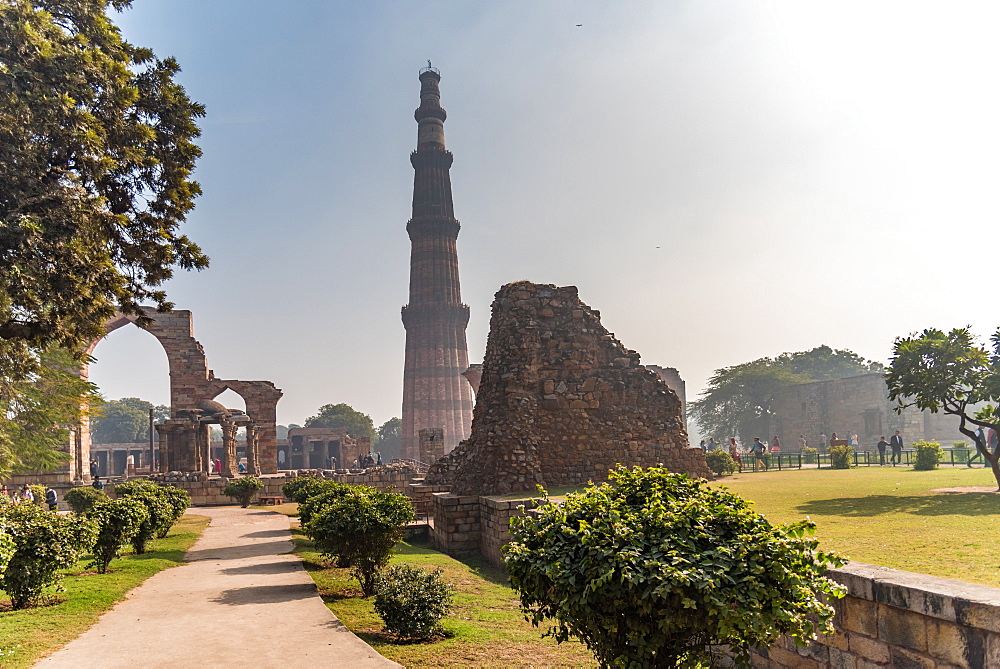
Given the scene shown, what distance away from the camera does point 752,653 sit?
4.79 meters

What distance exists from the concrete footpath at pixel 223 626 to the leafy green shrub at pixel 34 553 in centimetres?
72

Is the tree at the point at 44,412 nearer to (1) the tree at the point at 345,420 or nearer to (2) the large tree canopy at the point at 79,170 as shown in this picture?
(2) the large tree canopy at the point at 79,170

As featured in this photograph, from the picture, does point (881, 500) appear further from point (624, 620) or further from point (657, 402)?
point (624, 620)

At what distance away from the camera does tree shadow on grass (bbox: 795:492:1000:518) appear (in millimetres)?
7898

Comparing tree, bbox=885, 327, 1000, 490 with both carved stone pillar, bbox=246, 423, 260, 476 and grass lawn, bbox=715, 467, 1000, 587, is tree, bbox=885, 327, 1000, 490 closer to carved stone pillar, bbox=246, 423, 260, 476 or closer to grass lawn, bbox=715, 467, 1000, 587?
grass lawn, bbox=715, 467, 1000, 587

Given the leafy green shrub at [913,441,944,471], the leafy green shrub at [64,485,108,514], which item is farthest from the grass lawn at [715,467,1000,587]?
the leafy green shrub at [64,485,108,514]

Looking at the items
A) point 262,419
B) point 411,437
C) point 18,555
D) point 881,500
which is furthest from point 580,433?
point 411,437

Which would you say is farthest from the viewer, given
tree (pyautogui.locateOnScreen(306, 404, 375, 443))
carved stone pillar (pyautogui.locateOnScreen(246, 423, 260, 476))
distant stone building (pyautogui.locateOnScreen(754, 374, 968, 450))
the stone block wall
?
tree (pyautogui.locateOnScreen(306, 404, 375, 443))

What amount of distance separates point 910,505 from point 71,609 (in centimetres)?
935

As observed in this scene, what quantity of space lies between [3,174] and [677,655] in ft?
24.6

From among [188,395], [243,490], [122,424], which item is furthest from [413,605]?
[122,424]

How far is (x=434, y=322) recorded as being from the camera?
54188 mm

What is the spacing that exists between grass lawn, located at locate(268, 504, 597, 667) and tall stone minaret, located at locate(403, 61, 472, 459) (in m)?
45.0

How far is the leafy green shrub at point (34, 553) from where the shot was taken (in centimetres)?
638
